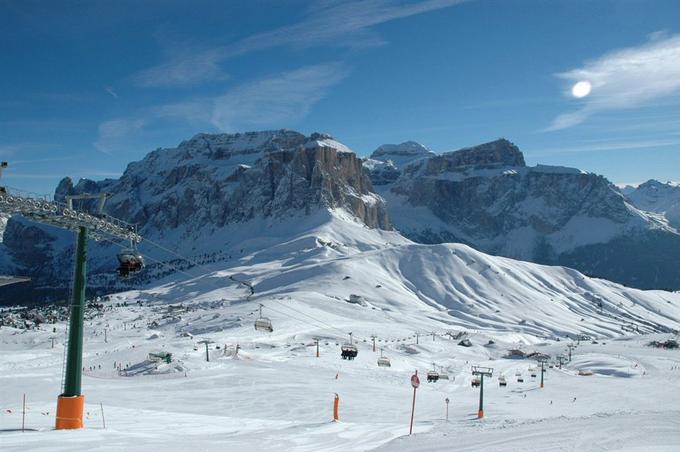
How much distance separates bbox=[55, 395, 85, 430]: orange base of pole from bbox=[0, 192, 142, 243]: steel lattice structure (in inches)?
241

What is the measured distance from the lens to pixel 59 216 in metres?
19.9

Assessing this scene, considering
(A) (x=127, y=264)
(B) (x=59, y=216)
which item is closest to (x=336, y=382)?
(A) (x=127, y=264)

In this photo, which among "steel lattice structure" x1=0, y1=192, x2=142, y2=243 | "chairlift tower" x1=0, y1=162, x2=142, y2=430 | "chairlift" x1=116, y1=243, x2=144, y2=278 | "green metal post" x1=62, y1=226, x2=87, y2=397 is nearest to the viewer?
"steel lattice structure" x1=0, y1=192, x2=142, y2=243

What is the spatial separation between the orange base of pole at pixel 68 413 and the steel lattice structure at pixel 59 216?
6129 millimetres

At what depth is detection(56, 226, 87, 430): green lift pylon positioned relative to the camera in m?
20.0

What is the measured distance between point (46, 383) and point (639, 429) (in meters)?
39.0

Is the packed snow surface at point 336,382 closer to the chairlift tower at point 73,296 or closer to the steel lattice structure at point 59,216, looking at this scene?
the chairlift tower at point 73,296

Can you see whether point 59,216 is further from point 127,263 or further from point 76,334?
point 76,334

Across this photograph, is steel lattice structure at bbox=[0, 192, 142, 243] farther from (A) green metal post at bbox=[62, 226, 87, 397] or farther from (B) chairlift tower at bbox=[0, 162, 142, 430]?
(A) green metal post at bbox=[62, 226, 87, 397]

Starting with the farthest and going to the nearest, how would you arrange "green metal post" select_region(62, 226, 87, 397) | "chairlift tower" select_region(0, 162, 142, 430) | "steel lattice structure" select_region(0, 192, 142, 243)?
"green metal post" select_region(62, 226, 87, 397)
"chairlift tower" select_region(0, 162, 142, 430)
"steel lattice structure" select_region(0, 192, 142, 243)

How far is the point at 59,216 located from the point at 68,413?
7.13 m

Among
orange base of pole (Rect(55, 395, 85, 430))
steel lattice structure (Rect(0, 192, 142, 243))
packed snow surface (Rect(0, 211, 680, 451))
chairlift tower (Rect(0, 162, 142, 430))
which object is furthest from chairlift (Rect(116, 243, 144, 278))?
packed snow surface (Rect(0, 211, 680, 451))

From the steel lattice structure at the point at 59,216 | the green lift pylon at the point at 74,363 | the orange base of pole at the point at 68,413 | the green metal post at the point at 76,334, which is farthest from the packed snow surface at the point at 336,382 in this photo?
the steel lattice structure at the point at 59,216

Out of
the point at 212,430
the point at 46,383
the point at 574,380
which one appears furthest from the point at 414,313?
the point at 212,430
